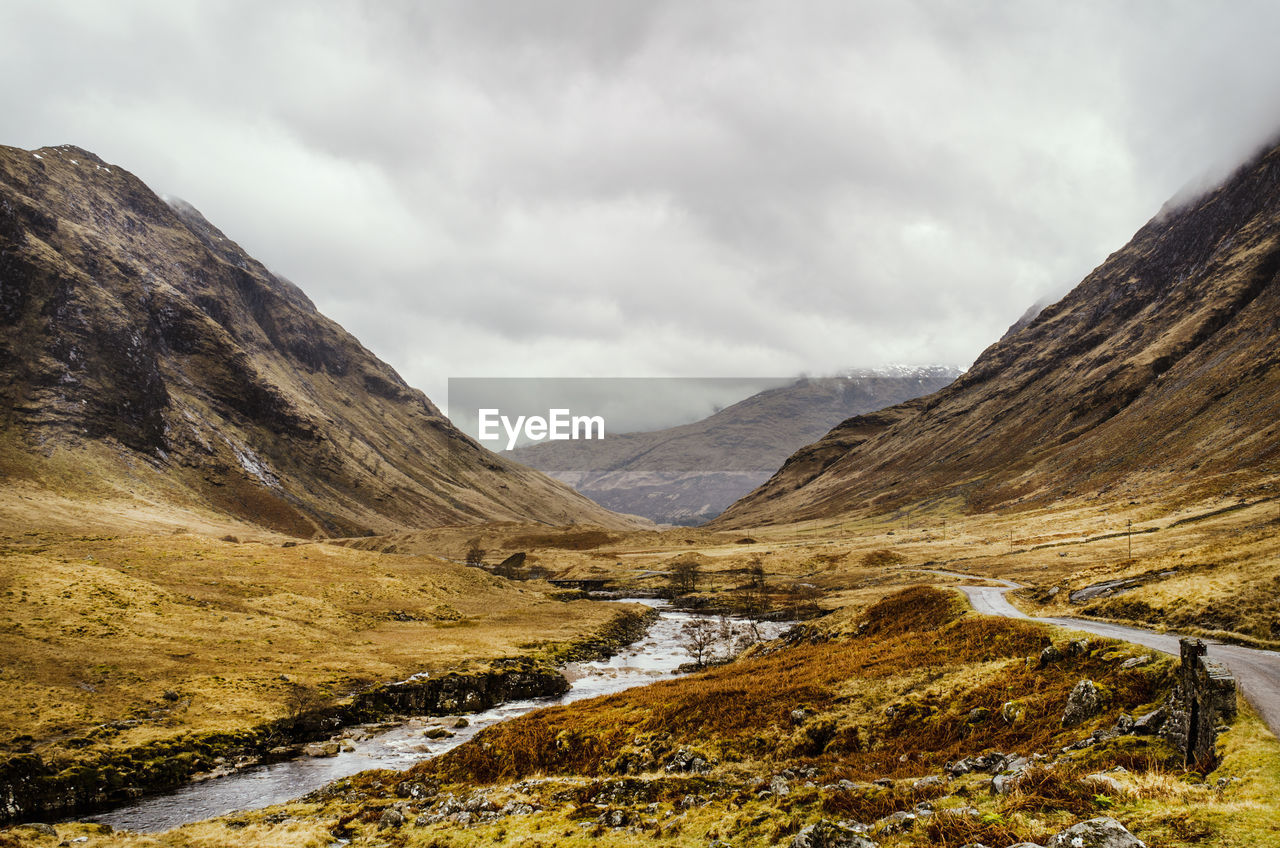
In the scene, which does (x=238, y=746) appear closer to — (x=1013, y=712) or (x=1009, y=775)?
(x=1009, y=775)

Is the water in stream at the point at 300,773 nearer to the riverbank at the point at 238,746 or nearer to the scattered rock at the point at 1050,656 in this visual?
the riverbank at the point at 238,746

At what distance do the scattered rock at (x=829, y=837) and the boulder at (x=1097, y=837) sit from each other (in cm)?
431

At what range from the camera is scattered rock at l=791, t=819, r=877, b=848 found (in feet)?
49.5

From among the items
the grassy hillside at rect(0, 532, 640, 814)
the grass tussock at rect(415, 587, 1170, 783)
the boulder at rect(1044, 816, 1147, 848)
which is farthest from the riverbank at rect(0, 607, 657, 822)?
the boulder at rect(1044, 816, 1147, 848)

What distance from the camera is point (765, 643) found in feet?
196

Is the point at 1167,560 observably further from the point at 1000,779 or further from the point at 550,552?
the point at 550,552

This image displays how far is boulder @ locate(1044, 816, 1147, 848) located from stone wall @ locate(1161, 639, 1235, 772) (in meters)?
5.61

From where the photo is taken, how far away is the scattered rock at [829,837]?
1508cm

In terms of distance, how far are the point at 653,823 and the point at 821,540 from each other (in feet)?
615

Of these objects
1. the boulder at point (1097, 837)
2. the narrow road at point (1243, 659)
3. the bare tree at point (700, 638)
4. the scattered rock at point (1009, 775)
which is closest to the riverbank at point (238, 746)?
the bare tree at point (700, 638)

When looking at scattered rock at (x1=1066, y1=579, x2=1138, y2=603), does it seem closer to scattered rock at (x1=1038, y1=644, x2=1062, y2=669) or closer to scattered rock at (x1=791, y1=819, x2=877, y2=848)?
scattered rock at (x1=1038, y1=644, x2=1062, y2=669)

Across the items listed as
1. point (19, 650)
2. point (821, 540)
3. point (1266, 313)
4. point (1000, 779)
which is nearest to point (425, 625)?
point (19, 650)

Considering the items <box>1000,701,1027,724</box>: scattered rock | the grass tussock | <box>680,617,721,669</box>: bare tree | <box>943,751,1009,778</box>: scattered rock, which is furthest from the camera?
<box>680,617,721,669</box>: bare tree

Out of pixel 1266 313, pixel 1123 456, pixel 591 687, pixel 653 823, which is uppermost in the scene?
pixel 1266 313
